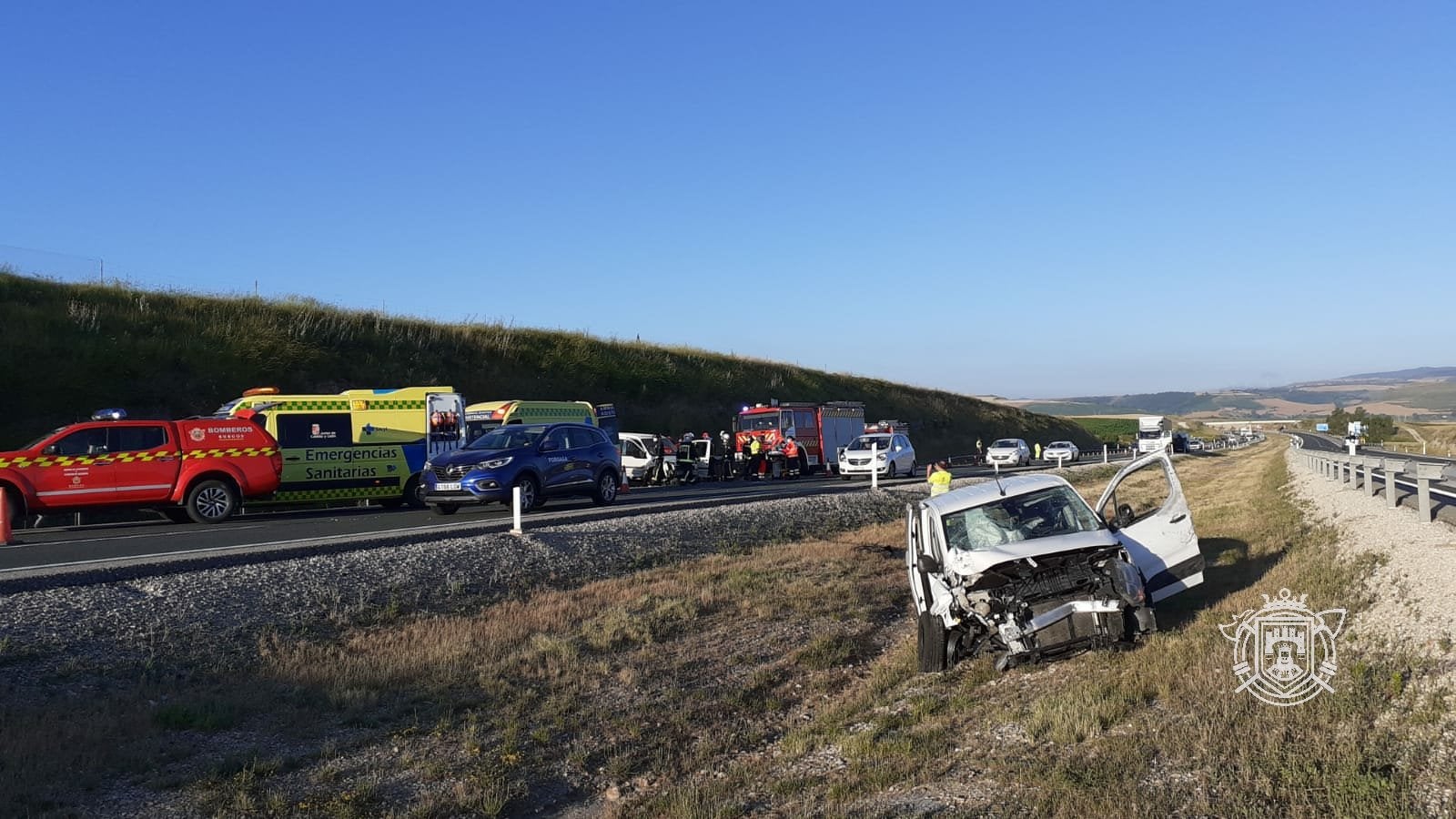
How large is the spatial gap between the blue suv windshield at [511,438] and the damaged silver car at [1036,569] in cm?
1125

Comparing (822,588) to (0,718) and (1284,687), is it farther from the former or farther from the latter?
(0,718)

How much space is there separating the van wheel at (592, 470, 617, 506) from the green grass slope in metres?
16.7

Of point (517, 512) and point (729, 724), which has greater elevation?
point (517, 512)

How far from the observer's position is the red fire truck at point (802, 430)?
129 ft

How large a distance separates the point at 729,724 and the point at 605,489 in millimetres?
14072

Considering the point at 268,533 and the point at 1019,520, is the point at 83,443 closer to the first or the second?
the point at 268,533

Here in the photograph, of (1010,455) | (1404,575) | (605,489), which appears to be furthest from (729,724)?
(1010,455)

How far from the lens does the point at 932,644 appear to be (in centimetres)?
952

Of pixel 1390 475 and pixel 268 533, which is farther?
pixel 268 533

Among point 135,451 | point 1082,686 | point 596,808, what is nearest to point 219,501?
Answer: point 135,451

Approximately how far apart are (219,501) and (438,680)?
1123 centimetres

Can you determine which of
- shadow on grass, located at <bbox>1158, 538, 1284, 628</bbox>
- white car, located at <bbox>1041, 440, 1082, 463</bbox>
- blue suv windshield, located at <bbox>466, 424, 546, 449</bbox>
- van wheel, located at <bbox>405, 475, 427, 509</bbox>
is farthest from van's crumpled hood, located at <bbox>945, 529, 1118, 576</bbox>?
white car, located at <bbox>1041, 440, 1082, 463</bbox>

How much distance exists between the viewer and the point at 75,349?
108 ft

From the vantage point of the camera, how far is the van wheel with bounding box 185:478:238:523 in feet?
63.1
